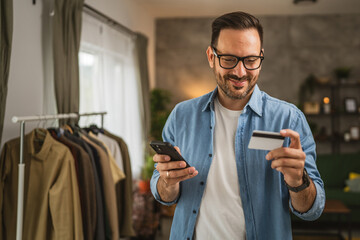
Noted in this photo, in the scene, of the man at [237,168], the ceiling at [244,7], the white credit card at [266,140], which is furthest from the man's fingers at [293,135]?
the ceiling at [244,7]

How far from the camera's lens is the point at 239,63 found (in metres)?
1.29

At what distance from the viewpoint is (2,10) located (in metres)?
2.12

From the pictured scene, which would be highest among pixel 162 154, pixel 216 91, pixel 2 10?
pixel 2 10

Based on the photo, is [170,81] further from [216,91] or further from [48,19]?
[216,91]

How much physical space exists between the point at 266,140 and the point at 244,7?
4.77 meters

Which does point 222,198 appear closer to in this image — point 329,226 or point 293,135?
point 293,135

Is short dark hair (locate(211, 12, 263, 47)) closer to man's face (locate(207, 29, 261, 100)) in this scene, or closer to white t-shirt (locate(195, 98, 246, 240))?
man's face (locate(207, 29, 261, 100))

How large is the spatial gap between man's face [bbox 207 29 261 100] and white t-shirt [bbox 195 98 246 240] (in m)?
0.15

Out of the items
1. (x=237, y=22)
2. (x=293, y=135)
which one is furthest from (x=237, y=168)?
(x=237, y=22)

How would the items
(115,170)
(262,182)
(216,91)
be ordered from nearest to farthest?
(262,182), (216,91), (115,170)

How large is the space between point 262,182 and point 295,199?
14cm

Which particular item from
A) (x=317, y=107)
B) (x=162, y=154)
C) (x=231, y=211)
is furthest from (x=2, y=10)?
(x=317, y=107)

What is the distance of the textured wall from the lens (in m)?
5.98

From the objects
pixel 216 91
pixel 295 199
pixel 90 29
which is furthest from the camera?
pixel 90 29
